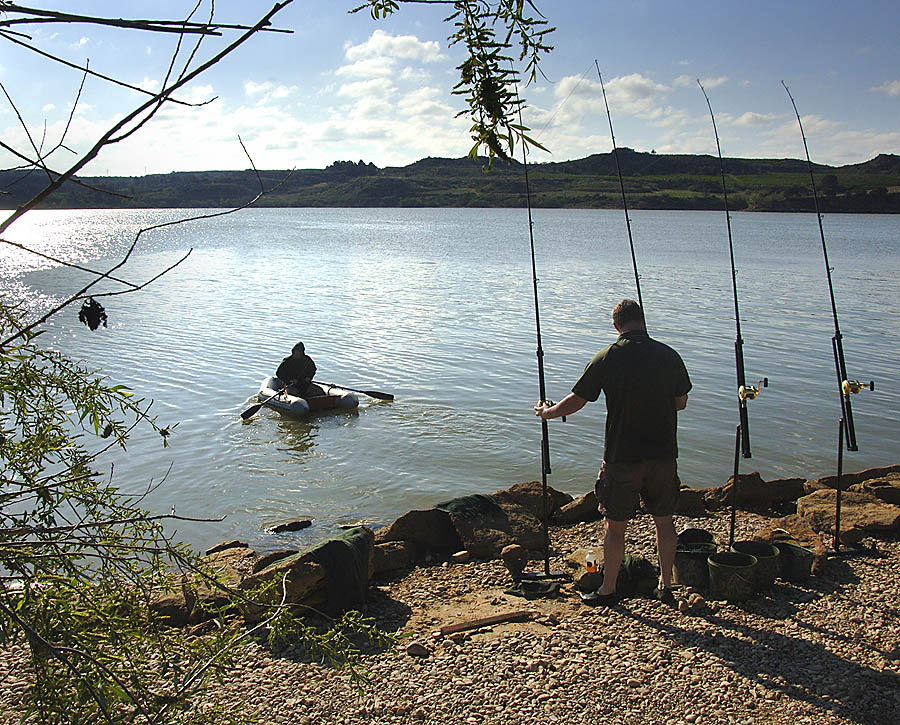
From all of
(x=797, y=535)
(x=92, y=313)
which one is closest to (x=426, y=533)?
(x=797, y=535)

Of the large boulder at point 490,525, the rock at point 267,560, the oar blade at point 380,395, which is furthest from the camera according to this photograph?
the oar blade at point 380,395

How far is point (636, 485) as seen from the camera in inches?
238

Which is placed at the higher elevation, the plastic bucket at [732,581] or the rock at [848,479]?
the plastic bucket at [732,581]

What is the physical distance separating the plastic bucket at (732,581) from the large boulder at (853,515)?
1754 mm

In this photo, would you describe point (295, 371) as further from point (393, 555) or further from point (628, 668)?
point (628, 668)

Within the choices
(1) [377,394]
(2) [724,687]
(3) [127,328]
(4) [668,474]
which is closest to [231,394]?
(1) [377,394]

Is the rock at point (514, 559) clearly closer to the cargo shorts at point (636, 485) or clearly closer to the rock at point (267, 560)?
the cargo shorts at point (636, 485)

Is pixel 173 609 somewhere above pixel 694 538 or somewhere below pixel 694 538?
below

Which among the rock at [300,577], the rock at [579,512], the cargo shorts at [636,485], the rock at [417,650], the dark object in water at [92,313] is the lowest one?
the rock at [579,512]

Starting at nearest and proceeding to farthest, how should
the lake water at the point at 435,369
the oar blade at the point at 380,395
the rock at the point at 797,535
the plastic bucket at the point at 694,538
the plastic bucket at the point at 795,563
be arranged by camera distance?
1. the plastic bucket at the point at 795,563
2. the rock at the point at 797,535
3. the plastic bucket at the point at 694,538
4. the lake water at the point at 435,369
5. the oar blade at the point at 380,395

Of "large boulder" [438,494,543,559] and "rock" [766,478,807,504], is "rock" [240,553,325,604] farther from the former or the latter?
"rock" [766,478,807,504]

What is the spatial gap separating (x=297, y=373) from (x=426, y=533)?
901 cm

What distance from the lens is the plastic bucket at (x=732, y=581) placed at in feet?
19.7

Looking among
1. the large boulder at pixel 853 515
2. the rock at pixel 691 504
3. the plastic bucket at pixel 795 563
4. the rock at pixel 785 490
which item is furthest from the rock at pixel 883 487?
the plastic bucket at pixel 795 563
